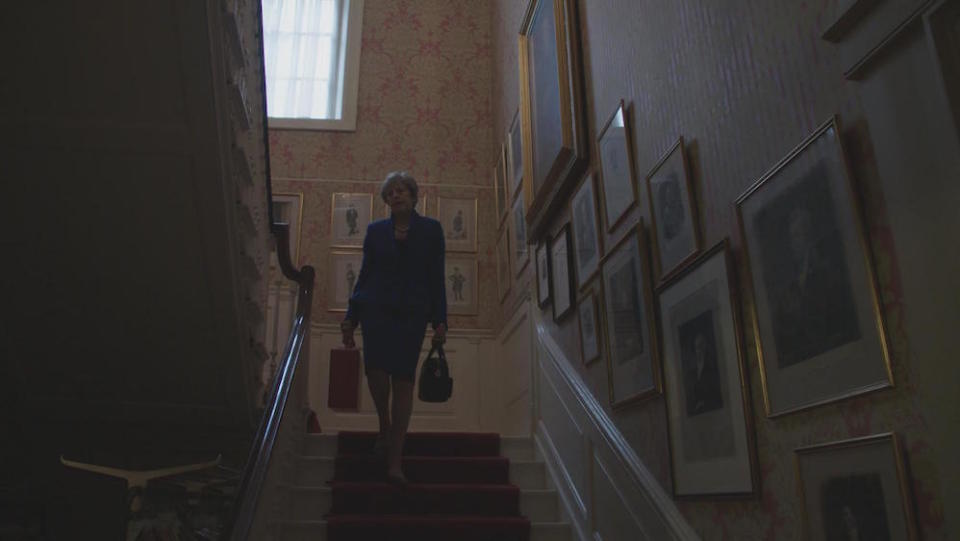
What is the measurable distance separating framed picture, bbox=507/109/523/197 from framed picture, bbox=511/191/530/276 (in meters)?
0.16

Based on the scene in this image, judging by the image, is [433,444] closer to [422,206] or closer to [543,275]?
[543,275]

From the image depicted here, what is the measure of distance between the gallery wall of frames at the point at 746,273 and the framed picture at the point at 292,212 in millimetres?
3834

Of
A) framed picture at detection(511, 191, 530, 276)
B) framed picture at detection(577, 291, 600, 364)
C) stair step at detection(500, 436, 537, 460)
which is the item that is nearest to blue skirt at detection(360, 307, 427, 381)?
framed picture at detection(577, 291, 600, 364)

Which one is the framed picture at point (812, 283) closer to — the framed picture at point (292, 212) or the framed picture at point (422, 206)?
the framed picture at point (422, 206)

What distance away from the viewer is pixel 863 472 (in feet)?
5.96

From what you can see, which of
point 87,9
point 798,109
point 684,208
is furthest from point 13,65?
point 798,109

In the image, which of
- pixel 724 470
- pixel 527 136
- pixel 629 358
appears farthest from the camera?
pixel 527 136

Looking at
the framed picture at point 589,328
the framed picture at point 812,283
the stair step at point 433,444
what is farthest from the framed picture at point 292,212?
the framed picture at point 812,283

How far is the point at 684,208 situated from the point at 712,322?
18.0 inches

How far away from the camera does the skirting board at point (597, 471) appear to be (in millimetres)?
2967

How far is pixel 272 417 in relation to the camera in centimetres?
330

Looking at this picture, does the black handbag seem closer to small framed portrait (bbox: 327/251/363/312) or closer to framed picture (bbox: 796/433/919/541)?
framed picture (bbox: 796/433/919/541)

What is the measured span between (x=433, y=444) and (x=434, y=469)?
392 millimetres

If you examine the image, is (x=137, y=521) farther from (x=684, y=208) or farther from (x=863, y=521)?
(x=863, y=521)
